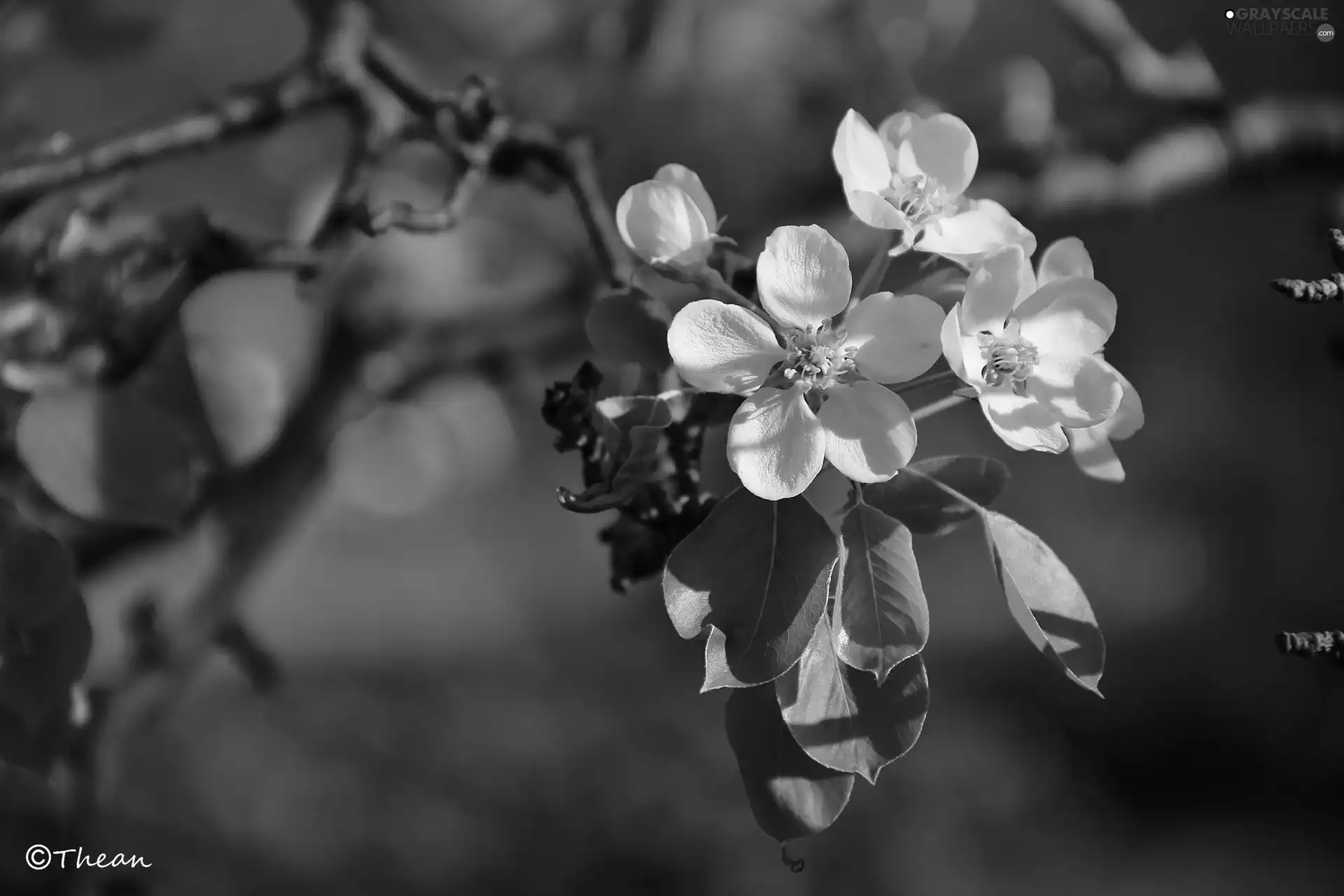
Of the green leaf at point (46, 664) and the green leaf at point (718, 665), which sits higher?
the green leaf at point (718, 665)

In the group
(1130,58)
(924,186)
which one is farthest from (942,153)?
(1130,58)

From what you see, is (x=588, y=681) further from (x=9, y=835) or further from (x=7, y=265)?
(x=7, y=265)

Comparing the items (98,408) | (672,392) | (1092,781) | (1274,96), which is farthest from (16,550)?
(1092,781)

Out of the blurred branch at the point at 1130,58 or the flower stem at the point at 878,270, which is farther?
the blurred branch at the point at 1130,58

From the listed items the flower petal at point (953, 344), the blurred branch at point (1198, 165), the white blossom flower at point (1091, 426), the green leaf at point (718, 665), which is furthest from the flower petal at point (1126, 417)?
the blurred branch at point (1198, 165)

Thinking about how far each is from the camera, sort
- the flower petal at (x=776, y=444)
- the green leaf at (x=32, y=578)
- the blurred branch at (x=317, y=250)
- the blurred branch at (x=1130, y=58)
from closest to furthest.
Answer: the flower petal at (x=776, y=444), the green leaf at (x=32, y=578), the blurred branch at (x=317, y=250), the blurred branch at (x=1130, y=58)

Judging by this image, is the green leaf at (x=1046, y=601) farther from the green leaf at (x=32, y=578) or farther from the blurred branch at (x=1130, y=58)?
the blurred branch at (x=1130, y=58)

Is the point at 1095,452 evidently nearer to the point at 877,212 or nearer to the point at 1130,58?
the point at 877,212

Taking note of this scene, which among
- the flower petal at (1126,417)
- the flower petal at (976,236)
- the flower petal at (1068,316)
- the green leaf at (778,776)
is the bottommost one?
the green leaf at (778,776)
